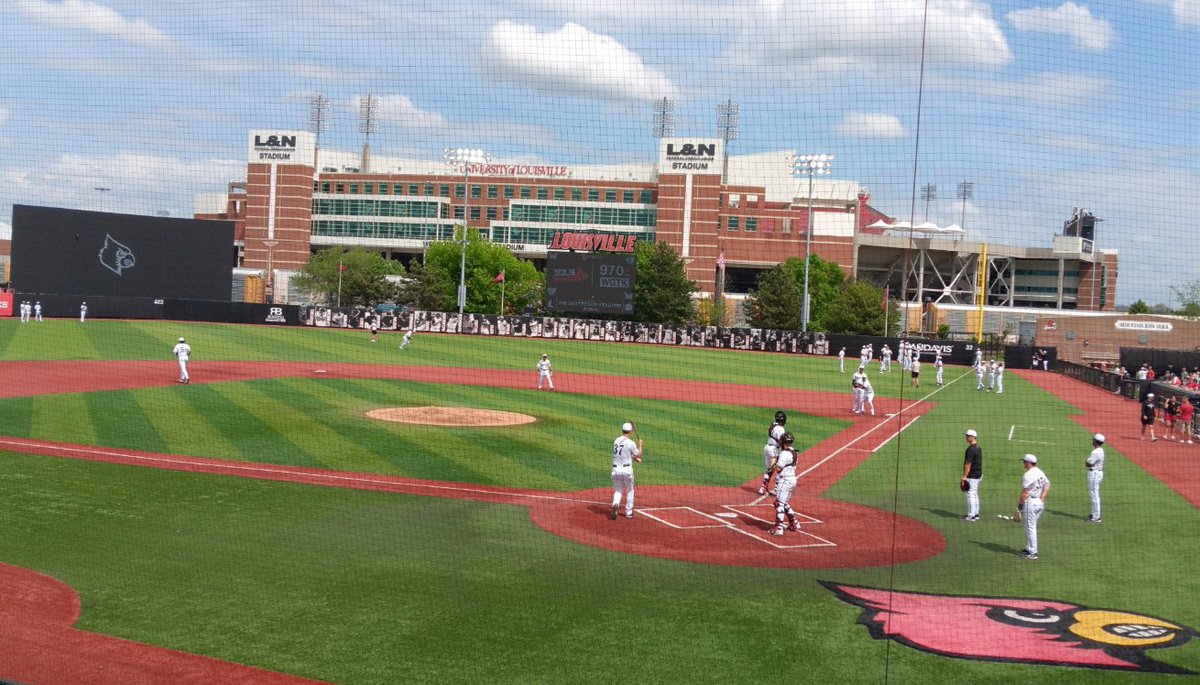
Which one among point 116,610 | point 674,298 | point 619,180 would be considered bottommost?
point 116,610

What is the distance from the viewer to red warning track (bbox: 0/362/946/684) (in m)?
8.26

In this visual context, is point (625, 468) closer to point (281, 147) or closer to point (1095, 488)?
point (1095, 488)

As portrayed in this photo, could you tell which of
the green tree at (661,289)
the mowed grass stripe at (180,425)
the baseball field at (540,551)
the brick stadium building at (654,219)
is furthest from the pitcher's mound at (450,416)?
the brick stadium building at (654,219)

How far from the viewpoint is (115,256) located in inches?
1937

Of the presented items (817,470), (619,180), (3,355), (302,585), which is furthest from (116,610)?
(619,180)

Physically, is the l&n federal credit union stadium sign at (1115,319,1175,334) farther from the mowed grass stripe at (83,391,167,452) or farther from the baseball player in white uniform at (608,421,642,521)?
the mowed grass stripe at (83,391,167,452)

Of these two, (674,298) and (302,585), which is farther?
(674,298)

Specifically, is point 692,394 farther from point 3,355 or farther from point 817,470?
point 3,355

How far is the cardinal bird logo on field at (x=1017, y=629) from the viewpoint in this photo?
8.95 m

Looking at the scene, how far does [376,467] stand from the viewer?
57.2ft

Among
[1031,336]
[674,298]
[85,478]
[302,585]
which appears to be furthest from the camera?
[1031,336]

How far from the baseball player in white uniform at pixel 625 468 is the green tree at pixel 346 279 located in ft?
208

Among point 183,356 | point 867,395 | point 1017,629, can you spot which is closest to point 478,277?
point 183,356

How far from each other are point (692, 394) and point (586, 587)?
22816mm
